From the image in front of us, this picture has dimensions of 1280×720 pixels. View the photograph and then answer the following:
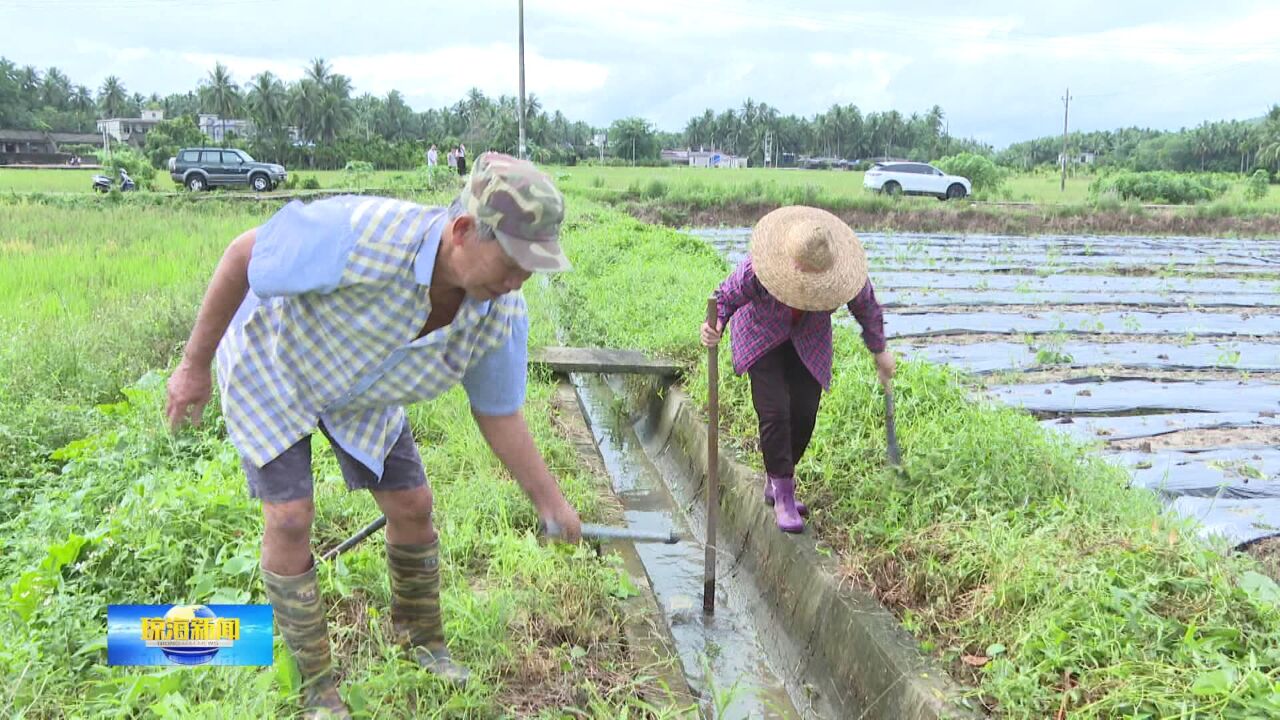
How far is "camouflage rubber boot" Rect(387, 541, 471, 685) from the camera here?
2.27m

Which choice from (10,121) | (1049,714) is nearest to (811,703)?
(1049,714)

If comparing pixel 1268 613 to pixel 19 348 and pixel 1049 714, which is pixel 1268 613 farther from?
pixel 19 348

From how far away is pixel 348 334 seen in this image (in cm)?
182

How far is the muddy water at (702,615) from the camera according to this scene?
3061 mm

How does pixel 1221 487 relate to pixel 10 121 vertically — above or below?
below

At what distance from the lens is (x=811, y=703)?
119 inches

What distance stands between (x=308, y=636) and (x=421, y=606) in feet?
1.16

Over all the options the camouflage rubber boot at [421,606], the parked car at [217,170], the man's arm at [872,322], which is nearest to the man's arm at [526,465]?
the camouflage rubber boot at [421,606]

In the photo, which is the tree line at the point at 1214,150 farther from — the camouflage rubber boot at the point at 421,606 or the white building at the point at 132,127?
the white building at the point at 132,127

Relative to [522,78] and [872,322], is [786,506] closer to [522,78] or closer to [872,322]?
[872,322]

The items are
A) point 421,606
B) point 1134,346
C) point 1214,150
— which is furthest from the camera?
point 1214,150

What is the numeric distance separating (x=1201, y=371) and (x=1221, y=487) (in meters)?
2.89

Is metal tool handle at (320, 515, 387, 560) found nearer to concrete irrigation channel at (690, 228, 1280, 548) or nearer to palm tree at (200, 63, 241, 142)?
concrete irrigation channel at (690, 228, 1280, 548)

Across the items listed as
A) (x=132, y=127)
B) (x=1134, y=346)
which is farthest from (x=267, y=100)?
(x=1134, y=346)
